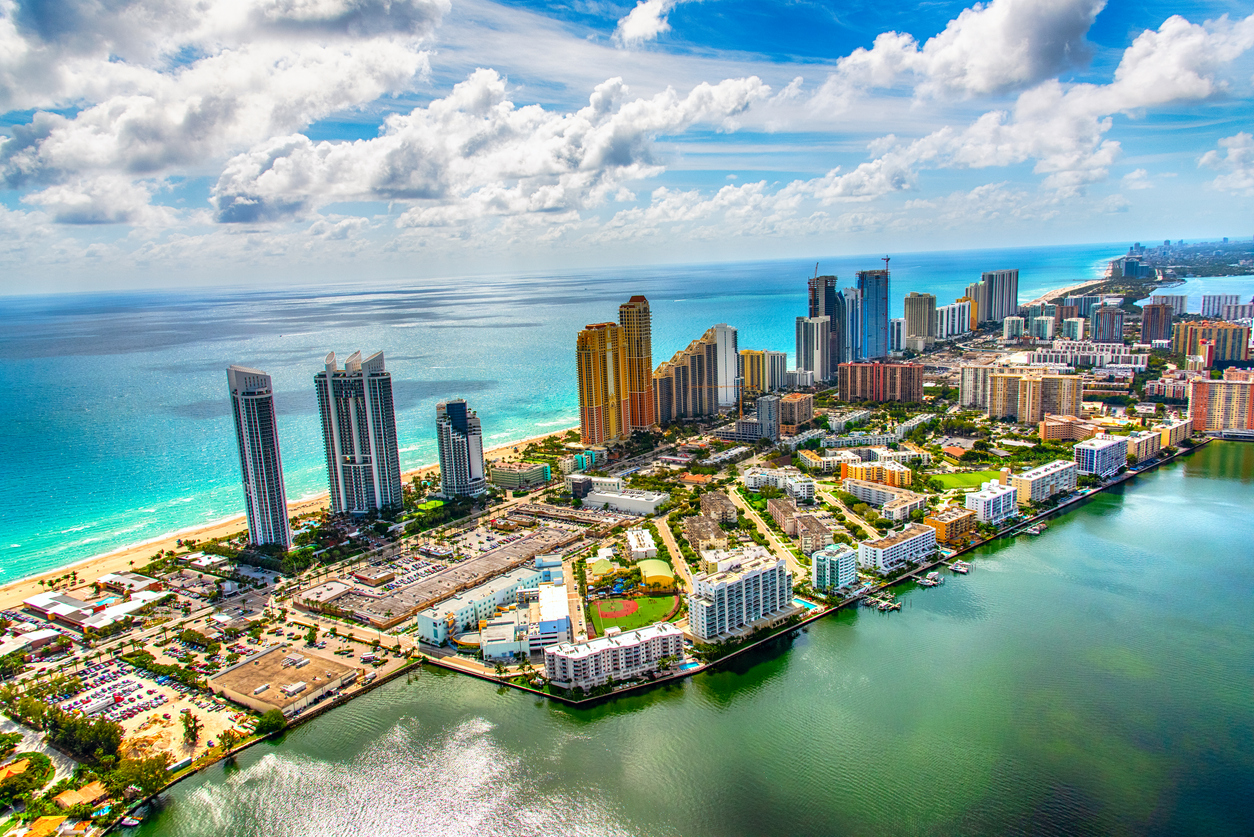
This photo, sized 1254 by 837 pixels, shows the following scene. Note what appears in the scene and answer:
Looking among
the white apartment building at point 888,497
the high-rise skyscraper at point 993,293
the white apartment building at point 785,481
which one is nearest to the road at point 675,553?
the white apartment building at point 785,481

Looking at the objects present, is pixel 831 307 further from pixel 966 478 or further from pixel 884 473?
pixel 884 473

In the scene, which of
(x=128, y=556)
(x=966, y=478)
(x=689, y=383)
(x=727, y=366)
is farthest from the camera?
(x=727, y=366)

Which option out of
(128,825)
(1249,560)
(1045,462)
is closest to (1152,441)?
(1045,462)

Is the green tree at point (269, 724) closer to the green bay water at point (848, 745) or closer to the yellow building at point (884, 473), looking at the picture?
the green bay water at point (848, 745)

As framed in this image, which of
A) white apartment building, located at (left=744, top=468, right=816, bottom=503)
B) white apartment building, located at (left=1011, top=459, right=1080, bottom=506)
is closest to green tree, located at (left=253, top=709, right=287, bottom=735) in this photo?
white apartment building, located at (left=744, top=468, right=816, bottom=503)

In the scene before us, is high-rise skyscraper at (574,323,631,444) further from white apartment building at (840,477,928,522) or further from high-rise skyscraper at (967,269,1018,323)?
high-rise skyscraper at (967,269,1018,323)

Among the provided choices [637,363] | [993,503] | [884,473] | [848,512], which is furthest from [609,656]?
[637,363]

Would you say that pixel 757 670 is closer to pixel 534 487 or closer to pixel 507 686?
pixel 507 686
